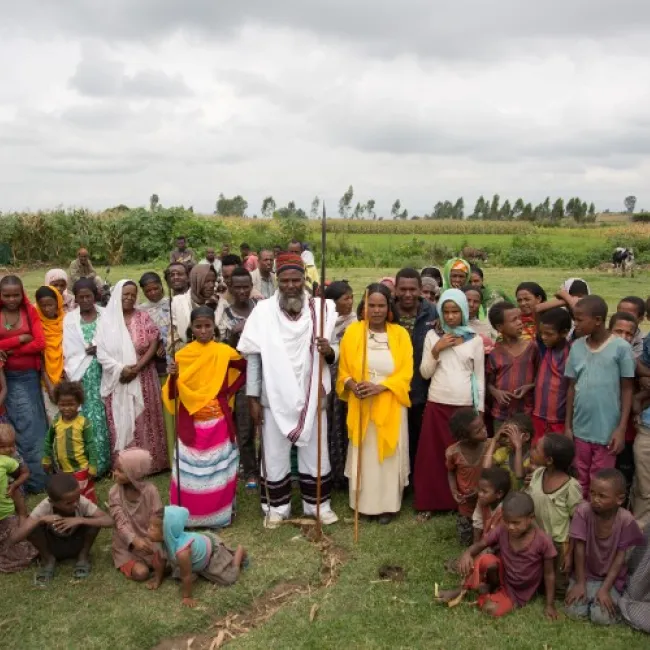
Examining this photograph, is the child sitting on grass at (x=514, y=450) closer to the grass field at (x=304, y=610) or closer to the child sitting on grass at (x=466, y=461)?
the child sitting on grass at (x=466, y=461)

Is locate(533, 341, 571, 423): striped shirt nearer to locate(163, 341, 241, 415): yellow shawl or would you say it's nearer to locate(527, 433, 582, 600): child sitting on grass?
locate(527, 433, 582, 600): child sitting on grass

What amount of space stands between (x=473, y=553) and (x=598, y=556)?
0.73 meters

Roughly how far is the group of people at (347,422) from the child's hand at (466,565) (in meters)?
0.02

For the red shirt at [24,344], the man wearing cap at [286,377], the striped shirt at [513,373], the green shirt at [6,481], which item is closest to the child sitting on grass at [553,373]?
the striped shirt at [513,373]

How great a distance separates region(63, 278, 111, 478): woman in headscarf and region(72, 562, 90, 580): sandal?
147 cm

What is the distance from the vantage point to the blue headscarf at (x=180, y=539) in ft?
13.4

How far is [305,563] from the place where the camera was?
453 cm

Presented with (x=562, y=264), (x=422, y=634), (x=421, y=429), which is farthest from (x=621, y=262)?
(x=422, y=634)

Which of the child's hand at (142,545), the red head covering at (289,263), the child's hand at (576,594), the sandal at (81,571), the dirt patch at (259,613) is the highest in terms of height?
the red head covering at (289,263)

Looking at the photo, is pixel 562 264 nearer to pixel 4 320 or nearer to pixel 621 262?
pixel 621 262

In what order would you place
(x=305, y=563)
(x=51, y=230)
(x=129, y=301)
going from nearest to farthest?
(x=305, y=563) < (x=129, y=301) < (x=51, y=230)

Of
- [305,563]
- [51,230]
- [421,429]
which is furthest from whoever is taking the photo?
[51,230]

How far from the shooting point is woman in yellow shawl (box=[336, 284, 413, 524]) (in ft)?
16.4

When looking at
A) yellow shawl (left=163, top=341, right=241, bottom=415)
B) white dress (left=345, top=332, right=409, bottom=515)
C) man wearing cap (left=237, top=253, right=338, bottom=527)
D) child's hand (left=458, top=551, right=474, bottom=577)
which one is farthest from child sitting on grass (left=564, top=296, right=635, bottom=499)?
yellow shawl (left=163, top=341, right=241, bottom=415)
